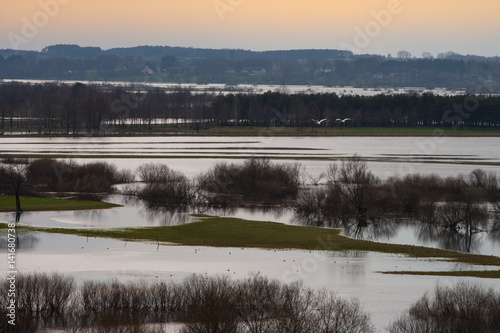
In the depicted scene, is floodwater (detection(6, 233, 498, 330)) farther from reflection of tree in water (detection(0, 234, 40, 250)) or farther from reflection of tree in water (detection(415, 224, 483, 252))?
reflection of tree in water (detection(415, 224, 483, 252))

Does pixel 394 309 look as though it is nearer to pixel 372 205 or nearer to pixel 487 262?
pixel 487 262

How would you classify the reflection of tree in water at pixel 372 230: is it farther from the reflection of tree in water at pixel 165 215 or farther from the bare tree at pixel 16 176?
the bare tree at pixel 16 176

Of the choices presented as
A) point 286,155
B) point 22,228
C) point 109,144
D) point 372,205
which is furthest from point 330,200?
point 109,144

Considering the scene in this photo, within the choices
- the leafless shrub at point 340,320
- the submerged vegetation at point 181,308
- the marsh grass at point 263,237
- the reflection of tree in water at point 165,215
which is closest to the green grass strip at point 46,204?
the reflection of tree in water at point 165,215

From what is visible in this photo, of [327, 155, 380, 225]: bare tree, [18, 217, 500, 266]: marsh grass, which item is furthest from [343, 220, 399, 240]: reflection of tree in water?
[18, 217, 500, 266]: marsh grass

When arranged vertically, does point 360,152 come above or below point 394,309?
above

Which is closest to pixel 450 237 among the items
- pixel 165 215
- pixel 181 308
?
pixel 165 215

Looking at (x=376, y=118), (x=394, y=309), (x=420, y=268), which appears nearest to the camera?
(x=394, y=309)
